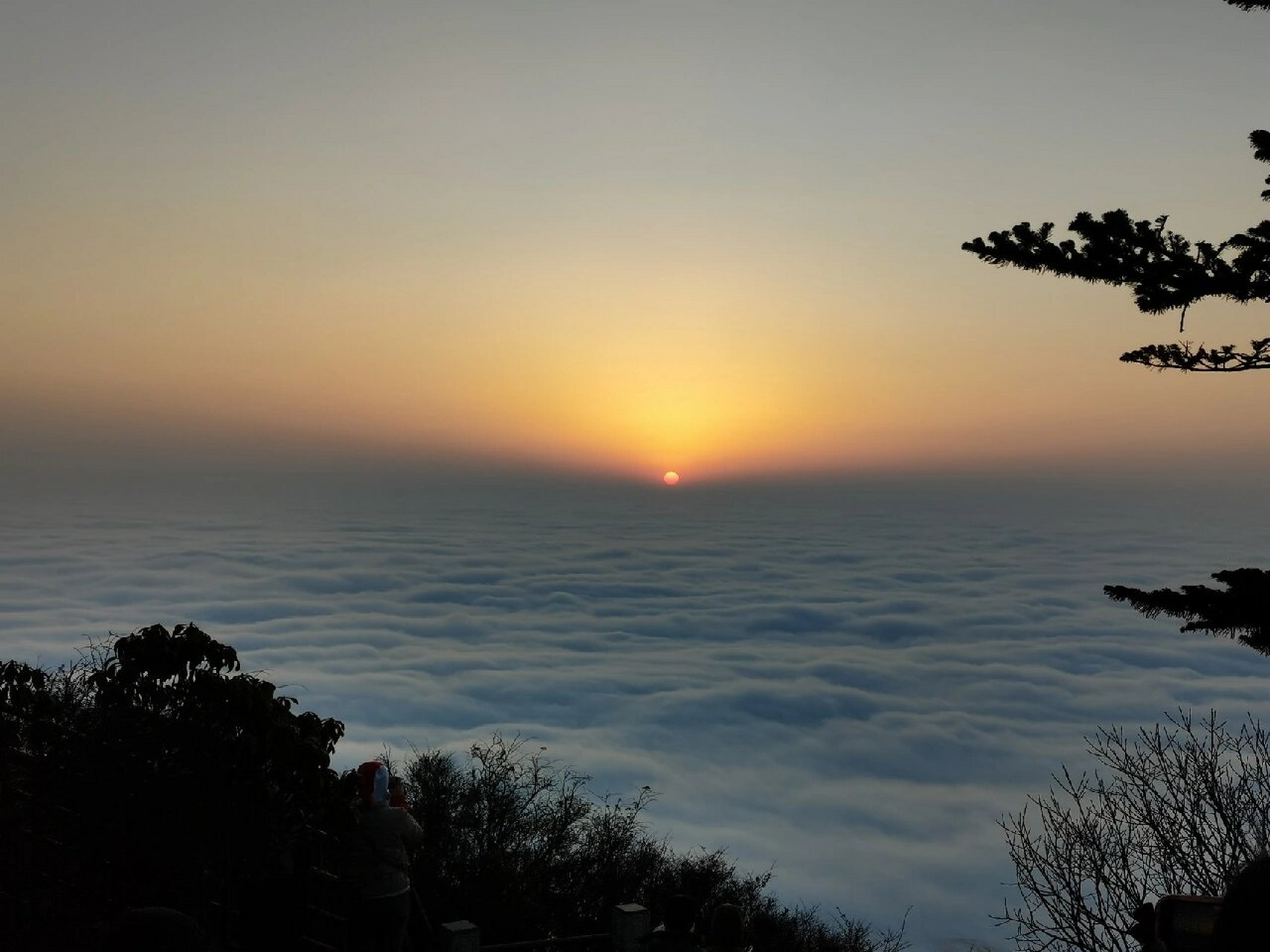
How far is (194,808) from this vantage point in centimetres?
962

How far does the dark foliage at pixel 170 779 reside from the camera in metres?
9.44

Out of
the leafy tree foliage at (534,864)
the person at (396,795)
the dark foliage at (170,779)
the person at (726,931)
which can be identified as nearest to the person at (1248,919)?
the person at (726,931)

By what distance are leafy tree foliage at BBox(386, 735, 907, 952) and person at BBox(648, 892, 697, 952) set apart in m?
14.6

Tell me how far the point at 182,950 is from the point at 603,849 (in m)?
31.0

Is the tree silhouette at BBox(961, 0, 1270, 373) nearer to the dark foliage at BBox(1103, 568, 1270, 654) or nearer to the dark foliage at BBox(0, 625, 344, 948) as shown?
the dark foliage at BBox(1103, 568, 1270, 654)

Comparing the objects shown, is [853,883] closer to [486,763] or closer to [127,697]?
[486,763]

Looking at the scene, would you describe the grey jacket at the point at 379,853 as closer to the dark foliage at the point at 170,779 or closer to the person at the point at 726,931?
the dark foliage at the point at 170,779

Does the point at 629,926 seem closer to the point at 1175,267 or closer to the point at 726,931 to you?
the point at 726,931

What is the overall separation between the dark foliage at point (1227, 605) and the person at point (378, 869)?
7.08 metres

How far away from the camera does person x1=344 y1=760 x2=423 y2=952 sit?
7.82 meters

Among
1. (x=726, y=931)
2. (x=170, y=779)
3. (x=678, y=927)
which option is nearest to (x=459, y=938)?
(x=170, y=779)

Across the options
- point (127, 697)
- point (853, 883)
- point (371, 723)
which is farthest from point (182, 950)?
point (371, 723)

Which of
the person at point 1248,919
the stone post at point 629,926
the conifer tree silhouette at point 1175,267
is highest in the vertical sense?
the conifer tree silhouette at point 1175,267

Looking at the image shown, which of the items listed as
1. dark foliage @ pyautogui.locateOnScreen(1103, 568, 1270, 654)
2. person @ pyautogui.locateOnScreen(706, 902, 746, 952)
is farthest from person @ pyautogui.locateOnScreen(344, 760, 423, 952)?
dark foliage @ pyautogui.locateOnScreen(1103, 568, 1270, 654)
